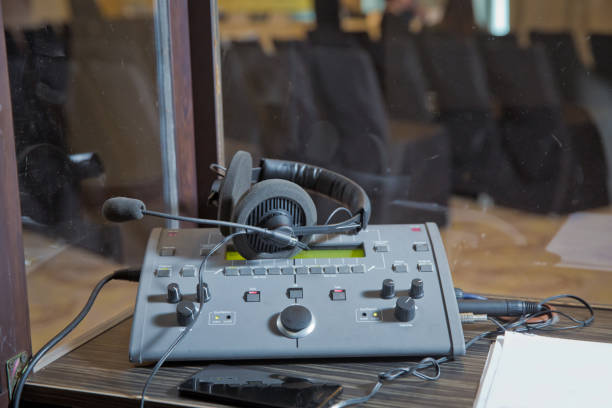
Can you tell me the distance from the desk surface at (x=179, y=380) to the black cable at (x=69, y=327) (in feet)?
0.03

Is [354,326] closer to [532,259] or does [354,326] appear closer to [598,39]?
[532,259]

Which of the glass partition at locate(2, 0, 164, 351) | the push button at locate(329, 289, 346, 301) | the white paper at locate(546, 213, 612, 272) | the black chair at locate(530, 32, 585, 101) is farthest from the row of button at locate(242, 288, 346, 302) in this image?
the black chair at locate(530, 32, 585, 101)

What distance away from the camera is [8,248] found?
0.61m

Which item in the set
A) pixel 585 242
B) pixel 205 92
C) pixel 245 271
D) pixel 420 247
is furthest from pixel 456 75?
pixel 245 271

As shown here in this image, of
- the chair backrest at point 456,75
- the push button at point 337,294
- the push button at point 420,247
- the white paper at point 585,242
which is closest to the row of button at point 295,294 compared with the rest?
the push button at point 337,294

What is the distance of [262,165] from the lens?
851mm

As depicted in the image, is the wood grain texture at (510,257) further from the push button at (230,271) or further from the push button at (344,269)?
the push button at (230,271)

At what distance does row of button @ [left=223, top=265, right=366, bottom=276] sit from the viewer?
2.31 ft

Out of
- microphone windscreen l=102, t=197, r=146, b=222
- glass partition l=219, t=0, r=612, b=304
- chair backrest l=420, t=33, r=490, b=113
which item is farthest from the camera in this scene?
chair backrest l=420, t=33, r=490, b=113

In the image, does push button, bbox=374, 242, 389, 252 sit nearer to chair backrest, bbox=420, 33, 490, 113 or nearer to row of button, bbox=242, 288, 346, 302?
row of button, bbox=242, 288, 346, 302

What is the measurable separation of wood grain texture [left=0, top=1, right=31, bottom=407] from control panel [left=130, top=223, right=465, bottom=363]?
12 cm

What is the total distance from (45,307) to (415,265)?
0.44 m

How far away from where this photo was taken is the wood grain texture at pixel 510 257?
105 cm

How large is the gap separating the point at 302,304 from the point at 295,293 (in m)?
0.02
